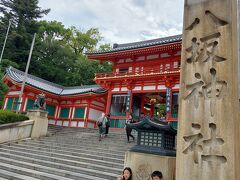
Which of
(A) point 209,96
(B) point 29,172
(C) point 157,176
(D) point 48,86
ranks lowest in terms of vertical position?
(B) point 29,172

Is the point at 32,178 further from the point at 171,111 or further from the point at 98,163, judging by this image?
the point at 171,111

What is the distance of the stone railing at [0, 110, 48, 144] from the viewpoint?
440 inches

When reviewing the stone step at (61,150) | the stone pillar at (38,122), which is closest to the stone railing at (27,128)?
the stone pillar at (38,122)

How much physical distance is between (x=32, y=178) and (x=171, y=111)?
11.1 metres

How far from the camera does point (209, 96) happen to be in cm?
371

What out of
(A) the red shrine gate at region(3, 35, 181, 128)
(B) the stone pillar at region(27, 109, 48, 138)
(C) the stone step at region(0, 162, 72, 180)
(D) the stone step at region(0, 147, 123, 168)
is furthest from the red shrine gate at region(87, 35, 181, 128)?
(C) the stone step at region(0, 162, 72, 180)

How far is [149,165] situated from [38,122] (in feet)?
31.1

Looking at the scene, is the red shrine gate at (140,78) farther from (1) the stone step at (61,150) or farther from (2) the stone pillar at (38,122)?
(1) the stone step at (61,150)

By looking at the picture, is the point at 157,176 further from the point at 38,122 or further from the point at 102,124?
the point at 38,122

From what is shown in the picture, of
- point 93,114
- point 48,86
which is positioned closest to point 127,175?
point 93,114

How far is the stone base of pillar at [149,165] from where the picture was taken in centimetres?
458

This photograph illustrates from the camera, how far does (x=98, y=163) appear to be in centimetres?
787

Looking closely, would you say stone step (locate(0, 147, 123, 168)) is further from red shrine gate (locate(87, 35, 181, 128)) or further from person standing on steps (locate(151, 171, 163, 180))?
red shrine gate (locate(87, 35, 181, 128))

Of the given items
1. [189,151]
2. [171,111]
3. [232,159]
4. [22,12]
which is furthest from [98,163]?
[22,12]
